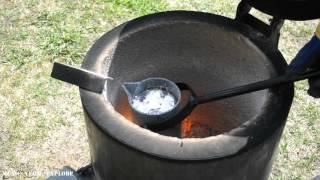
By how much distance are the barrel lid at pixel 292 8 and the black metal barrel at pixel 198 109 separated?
23cm

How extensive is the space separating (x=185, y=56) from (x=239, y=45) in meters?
0.29

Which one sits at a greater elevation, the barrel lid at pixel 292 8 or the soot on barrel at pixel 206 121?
the barrel lid at pixel 292 8

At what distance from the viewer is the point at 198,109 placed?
2.51m

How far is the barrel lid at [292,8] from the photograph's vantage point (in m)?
1.77

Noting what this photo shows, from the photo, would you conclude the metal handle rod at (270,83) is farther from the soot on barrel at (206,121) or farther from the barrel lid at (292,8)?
the soot on barrel at (206,121)

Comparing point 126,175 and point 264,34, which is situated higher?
point 264,34

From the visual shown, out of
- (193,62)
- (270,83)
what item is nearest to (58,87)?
(193,62)

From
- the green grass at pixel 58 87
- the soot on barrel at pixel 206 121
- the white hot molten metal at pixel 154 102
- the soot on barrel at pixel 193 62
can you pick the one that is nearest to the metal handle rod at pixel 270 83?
the soot on barrel at pixel 193 62

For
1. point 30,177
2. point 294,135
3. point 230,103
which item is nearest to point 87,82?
point 230,103

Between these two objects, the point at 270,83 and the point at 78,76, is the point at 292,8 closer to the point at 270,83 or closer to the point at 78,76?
the point at 270,83

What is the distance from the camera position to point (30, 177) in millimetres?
2904

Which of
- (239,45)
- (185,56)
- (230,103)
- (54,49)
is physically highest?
(239,45)

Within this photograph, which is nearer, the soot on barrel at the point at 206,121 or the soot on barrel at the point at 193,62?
the soot on barrel at the point at 193,62

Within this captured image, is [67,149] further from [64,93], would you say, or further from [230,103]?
[230,103]
